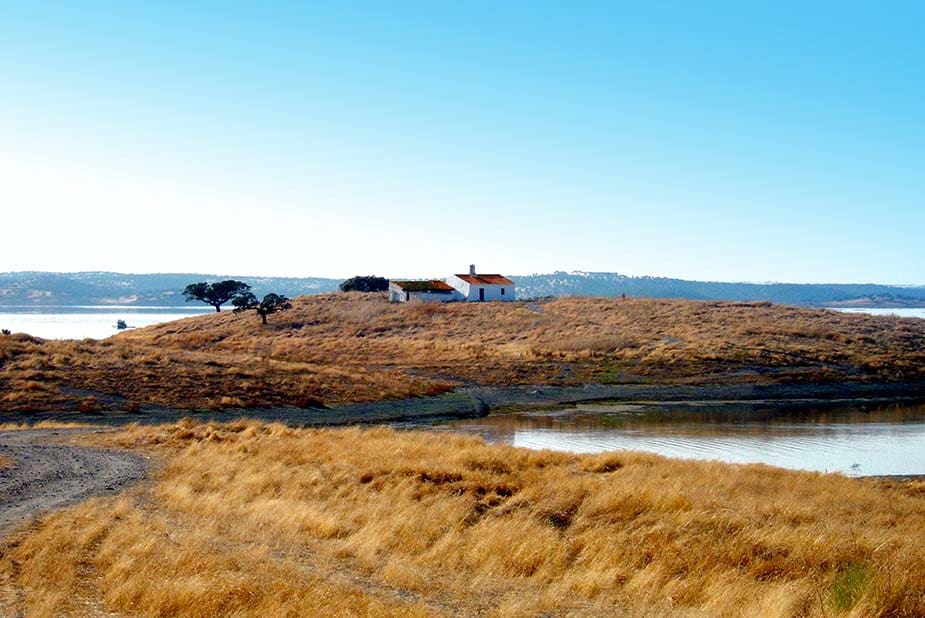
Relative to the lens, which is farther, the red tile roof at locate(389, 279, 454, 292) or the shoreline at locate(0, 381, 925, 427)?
the red tile roof at locate(389, 279, 454, 292)

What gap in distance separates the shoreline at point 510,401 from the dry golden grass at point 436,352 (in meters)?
1.41

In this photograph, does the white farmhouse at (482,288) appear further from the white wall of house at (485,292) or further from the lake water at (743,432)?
the lake water at (743,432)

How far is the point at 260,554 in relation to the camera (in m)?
11.4

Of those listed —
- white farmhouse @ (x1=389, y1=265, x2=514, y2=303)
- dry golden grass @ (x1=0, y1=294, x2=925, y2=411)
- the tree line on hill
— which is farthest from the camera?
white farmhouse @ (x1=389, y1=265, x2=514, y2=303)

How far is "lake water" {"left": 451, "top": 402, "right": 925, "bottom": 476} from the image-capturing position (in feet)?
102

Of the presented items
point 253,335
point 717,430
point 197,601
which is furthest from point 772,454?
point 253,335

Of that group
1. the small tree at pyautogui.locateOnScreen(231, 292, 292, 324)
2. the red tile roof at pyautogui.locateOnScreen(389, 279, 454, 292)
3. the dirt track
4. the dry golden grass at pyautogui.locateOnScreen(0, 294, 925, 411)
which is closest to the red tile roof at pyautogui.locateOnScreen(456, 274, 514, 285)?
the red tile roof at pyautogui.locateOnScreen(389, 279, 454, 292)

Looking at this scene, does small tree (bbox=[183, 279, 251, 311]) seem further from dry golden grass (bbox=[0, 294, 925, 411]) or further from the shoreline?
the shoreline

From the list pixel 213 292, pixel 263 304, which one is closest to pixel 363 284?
pixel 213 292

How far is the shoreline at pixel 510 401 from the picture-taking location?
3888 centimetres

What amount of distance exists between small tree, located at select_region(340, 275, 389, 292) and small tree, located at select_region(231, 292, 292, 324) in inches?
1162

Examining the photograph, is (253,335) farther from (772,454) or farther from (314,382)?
(772,454)

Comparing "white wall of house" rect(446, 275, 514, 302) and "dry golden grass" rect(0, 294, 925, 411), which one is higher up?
"white wall of house" rect(446, 275, 514, 302)

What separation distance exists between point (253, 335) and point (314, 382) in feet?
146
